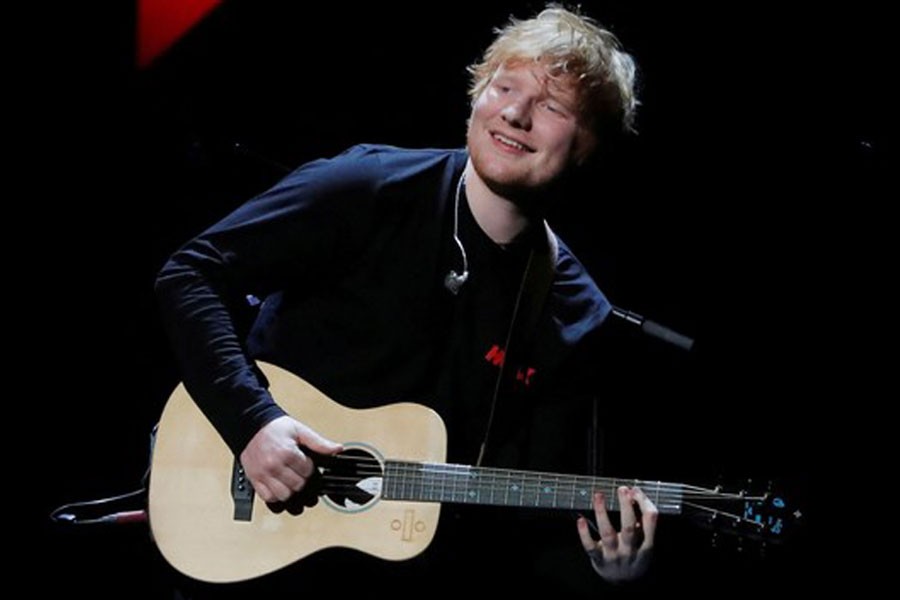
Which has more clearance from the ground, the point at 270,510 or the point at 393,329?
the point at 393,329

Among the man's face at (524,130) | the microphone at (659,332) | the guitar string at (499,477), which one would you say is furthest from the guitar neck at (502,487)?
the man's face at (524,130)

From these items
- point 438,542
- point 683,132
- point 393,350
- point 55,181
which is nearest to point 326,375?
point 393,350

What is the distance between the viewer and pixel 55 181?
Answer: 3023mm

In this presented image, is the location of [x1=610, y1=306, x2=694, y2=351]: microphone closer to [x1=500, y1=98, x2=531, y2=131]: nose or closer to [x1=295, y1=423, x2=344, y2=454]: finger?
[x1=500, y1=98, x2=531, y2=131]: nose

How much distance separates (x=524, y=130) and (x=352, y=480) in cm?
98

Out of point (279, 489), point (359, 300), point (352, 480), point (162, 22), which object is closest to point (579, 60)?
point (359, 300)

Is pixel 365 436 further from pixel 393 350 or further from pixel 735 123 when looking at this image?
pixel 735 123

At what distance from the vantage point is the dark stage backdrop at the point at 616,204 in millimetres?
3016

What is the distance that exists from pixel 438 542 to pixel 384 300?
2.19ft

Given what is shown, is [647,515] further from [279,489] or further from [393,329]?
[279,489]

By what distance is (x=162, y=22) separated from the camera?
10.6 ft

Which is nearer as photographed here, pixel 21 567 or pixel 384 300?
pixel 384 300

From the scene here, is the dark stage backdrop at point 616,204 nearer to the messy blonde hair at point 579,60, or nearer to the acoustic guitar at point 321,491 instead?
the messy blonde hair at point 579,60

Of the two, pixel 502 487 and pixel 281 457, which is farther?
pixel 502 487
